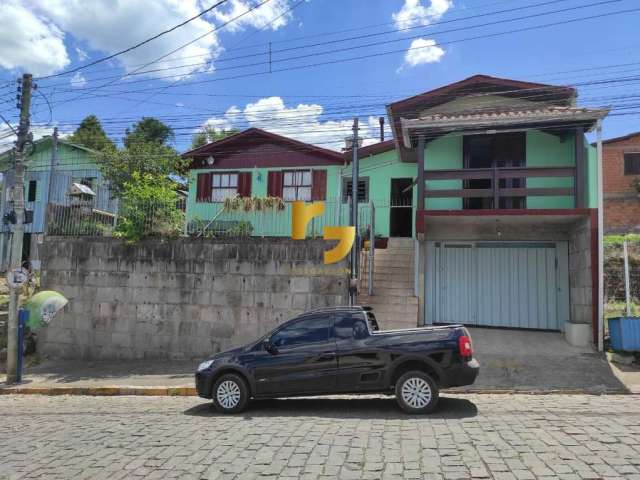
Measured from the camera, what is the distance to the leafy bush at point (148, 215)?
474 inches

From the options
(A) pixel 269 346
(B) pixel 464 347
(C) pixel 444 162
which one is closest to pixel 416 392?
(B) pixel 464 347

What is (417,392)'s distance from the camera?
6.58 meters

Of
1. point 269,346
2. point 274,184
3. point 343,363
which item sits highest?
point 274,184

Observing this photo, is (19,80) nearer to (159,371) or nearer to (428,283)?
(159,371)

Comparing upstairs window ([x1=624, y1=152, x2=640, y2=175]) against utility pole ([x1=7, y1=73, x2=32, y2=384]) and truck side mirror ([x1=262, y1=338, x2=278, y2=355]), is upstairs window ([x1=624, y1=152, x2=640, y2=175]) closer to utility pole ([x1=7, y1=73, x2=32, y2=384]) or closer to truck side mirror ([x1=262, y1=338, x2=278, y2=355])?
truck side mirror ([x1=262, y1=338, x2=278, y2=355])

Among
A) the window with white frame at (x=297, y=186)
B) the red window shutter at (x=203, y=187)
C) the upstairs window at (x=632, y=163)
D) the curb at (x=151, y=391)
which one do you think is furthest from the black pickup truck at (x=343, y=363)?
the upstairs window at (x=632, y=163)

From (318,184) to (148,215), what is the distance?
8.07 m

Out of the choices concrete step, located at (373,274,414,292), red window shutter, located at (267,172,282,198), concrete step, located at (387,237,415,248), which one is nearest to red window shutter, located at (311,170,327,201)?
red window shutter, located at (267,172,282,198)

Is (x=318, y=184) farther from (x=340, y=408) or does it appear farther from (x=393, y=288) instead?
(x=340, y=408)

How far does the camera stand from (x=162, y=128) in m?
36.2

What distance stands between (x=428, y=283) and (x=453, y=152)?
3643 millimetres

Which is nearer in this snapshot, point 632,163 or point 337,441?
point 337,441

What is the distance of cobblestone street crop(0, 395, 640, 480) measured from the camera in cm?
440

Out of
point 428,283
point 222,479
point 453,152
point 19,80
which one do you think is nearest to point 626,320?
point 428,283
